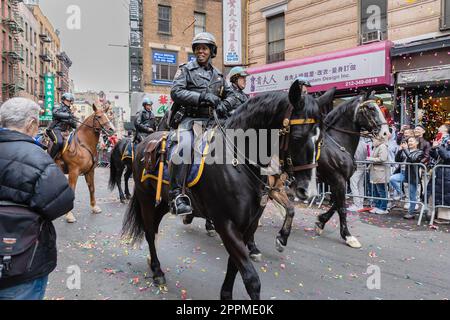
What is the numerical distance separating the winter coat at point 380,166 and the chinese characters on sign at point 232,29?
8.90m

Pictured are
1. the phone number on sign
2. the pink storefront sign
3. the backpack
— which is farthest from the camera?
the phone number on sign

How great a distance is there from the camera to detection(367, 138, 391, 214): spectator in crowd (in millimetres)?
8398

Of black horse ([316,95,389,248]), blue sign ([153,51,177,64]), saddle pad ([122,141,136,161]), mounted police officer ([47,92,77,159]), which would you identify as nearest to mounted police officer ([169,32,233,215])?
black horse ([316,95,389,248])

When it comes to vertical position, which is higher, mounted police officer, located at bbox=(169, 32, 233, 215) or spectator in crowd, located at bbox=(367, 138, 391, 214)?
mounted police officer, located at bbox=(169, 32, 233, 215)

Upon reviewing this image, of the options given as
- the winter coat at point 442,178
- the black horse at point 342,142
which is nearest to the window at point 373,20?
the winter coat at point 442,178

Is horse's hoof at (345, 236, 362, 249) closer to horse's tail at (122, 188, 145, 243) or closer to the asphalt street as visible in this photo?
the asphalt street

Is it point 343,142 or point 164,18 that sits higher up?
point 164,18

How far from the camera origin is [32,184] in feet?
7.68

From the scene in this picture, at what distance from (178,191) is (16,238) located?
175cm

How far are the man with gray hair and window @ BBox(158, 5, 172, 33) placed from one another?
88.7ft

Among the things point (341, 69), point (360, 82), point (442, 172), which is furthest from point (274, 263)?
point (341, 69)

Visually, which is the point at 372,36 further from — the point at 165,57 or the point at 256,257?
the point at 165,57

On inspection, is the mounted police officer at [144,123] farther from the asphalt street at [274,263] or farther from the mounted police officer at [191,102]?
the mounted police officer at [191,102]

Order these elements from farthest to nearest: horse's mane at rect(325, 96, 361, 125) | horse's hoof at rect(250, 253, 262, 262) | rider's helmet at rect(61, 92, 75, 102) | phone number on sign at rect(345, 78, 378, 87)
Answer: phone number on sign at rect(345, 78, 378, 87) < rider's helmet at rect(61, 92, 75, 102) < horse's mane at rect(325, 96, 361, 125) < horse's hoof at rect(250, 253, 262, 262)
